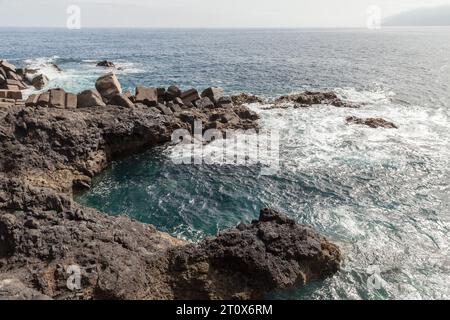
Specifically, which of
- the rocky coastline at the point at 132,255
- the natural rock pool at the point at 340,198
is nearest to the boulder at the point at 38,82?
the natural rock pool at the point at 340,198

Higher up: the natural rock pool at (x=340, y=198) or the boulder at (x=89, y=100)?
the boulder at (x=89, y=100)

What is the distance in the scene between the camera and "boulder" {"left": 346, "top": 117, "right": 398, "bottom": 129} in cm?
3434

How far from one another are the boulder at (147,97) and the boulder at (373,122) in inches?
757

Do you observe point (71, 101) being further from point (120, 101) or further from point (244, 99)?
point (244, 99)

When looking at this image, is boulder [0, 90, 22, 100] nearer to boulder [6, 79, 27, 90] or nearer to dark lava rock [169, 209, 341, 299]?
boulder [6, 79, 27, 90]

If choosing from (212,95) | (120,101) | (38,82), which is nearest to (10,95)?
(120,101)

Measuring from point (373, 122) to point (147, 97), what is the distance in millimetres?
21984

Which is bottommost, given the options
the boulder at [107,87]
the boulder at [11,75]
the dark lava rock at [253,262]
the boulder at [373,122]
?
the dark lava rock at [253,262]

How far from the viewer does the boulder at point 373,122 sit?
34.3m

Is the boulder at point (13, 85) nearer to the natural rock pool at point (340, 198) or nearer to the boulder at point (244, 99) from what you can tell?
the natural rock pool at point (340, 198)

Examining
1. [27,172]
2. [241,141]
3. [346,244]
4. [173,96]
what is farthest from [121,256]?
[173,96]

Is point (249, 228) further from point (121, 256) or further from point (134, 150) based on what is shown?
point (134, 150)

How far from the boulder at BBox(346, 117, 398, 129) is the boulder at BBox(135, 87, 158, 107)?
63.1ft

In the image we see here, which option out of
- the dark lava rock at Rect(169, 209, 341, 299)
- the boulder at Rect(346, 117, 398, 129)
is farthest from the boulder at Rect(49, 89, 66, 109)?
the boulder at Rect(346, 117, 398, 129)
